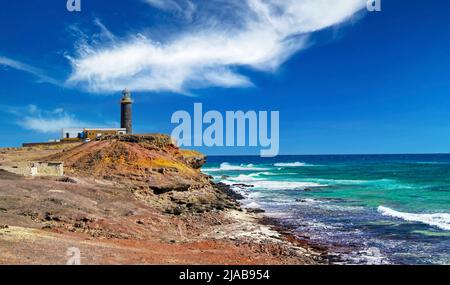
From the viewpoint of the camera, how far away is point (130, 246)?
1556 centimetres

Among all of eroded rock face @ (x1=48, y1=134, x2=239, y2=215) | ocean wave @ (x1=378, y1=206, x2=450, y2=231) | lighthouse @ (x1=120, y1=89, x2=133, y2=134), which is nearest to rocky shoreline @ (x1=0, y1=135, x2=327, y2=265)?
eroded rock face @ (x1=48, y1=134, x2=239, y2=215)

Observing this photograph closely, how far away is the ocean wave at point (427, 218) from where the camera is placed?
2434 cm

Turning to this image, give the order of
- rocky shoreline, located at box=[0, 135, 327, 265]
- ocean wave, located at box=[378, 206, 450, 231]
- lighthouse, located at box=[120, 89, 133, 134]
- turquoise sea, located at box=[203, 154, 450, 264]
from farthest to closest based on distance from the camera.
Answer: lighthouse, located at box=[120, 89, 133, 134], ocean wave, located at box=[378, 206, 450, 231], turquoise sea, located at box=[203, 154, 450, 264], rocky shoreline, located at box=[0, 135, 327, 265]

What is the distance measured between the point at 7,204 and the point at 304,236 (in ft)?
43.1

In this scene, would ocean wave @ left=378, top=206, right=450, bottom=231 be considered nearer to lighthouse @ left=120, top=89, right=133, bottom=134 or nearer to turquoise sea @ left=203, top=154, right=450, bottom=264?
turquoise sea @ left=203, top=154, right=450, bottom=264

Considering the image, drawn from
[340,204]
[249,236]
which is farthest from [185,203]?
[340,204]

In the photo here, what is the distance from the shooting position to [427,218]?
26.8 m

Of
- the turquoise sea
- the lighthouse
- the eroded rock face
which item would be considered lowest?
the turquoise sea

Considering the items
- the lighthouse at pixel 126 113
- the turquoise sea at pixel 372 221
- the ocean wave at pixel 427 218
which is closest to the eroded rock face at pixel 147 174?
the turquoise sea at pixel 372 221

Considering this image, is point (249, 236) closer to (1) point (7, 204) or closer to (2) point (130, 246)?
(2) point (130, 246)

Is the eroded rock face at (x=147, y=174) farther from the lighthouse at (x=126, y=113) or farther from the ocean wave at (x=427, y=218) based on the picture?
the lighthouse at (x=126, y=113)

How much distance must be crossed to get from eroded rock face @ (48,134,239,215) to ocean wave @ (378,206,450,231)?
10316 mm

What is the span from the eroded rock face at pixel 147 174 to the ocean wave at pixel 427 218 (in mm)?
10316

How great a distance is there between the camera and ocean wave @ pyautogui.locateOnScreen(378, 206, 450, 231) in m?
24.3
